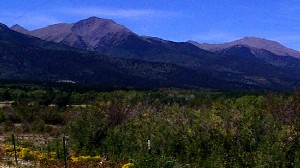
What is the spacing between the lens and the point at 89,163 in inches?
789

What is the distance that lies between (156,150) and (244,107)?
4256mm

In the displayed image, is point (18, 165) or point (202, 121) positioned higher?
point (202, 121)

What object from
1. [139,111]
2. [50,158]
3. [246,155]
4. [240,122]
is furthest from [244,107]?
[50,158]

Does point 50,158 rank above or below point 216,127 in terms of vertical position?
below

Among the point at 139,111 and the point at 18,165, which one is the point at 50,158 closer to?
the point at 18,165

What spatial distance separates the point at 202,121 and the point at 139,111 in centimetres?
600

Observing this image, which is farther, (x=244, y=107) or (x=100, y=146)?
(x=100, y=146)

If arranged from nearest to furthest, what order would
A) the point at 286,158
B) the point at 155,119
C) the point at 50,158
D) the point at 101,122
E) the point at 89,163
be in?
the point at 286,158, the point at 89,163, the point at 50,158, the point at 155,119, the point at 101,122

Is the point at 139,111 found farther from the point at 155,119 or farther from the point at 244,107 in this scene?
the point at 244,107

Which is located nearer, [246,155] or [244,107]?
[246,155]

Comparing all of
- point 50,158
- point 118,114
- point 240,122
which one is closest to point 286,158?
point 240,122

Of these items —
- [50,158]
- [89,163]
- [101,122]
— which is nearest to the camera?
[89,163]

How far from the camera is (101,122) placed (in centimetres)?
2645

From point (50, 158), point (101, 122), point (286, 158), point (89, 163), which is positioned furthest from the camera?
point (101, 122)
